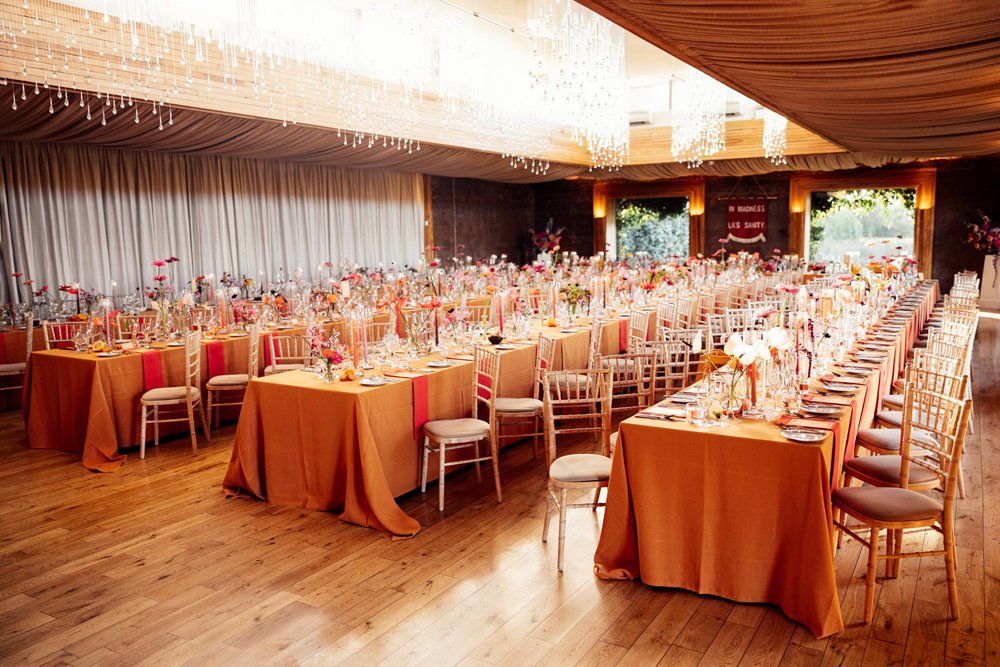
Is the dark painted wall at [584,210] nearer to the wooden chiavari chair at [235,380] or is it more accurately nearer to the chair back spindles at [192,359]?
the wooden chiavari chair at [235,380]

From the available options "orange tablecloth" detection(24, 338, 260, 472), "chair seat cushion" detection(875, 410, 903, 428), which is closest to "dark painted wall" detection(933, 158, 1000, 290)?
"chair seat cushion" detection(875, 410, 903, 428)

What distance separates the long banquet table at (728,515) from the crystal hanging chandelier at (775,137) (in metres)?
10.9

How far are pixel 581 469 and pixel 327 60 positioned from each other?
28.2 feet

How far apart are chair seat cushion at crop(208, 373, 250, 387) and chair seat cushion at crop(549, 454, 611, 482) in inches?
150

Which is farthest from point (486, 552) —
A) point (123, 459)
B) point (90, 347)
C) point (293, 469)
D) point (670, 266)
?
point (670, 266)

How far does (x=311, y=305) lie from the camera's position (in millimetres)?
9578

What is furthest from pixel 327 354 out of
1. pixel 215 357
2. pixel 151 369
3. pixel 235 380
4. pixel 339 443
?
pixel 215 357

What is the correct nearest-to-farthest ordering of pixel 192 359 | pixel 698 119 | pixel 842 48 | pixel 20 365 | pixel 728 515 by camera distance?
1. pixel 728 515
2. pixel 842 48
3. pixel 192 359
4. pixel 20 365
5. pixel 698 119

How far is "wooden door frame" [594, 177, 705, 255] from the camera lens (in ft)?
63.8

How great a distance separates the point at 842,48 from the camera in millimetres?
3771

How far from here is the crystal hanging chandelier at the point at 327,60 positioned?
723 cm

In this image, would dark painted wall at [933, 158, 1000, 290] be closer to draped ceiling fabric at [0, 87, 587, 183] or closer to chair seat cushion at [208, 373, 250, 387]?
draped ceiling fabric at [0, 87, 587, 183]

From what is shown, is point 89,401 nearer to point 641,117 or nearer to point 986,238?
point 641,117

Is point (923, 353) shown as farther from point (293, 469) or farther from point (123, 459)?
point (123, 459)
